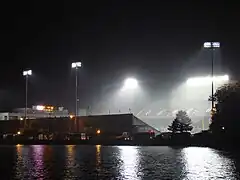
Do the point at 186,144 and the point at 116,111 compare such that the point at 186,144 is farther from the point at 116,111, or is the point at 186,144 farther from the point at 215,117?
the point at 116,111

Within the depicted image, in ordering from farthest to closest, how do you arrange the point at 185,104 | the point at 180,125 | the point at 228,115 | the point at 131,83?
the point at 185,104
the point at 131,83
the point at 180,125
the point at 228,115

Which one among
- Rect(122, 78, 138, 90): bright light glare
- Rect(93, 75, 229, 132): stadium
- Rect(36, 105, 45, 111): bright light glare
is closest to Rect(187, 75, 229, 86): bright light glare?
Rect(93, 75, 229, 132): stadium

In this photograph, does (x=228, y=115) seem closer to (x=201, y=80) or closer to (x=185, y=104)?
Result: (x=201, y=80)

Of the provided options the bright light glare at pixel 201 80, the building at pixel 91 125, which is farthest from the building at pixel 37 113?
the bright light glare at pixel 201 80

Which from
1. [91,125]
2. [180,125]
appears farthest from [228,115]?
[91,125]

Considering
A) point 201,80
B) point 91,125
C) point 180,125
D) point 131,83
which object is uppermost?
point 201,80

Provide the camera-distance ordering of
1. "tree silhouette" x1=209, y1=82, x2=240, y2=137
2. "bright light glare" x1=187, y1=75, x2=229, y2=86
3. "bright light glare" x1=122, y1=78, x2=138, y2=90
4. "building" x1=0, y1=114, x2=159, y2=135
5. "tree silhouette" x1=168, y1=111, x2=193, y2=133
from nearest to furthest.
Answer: "tree silhouette" x1=209, y1=82, x2=240, y2=137 → "tree silhouette" x1=168, y1=111, x2=193, y2=133 → "building" x1=0, y1=114, x2=159, y2=135 → "bright light glare" x1=187, y1=75, x2=229, y2=86 → "bright light glare" x1=122, y1=78, x2=138, y2=90

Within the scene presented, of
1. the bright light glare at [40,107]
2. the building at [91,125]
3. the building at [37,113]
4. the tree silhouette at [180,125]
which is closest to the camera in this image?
the tree silhouette at [180,125]

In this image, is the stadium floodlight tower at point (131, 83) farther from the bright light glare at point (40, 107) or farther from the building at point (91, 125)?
the bright light glare at point (40, 107)

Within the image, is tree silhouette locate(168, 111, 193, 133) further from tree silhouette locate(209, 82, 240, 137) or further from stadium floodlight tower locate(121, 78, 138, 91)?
stadium floodlight tower locate(121, 78, 138, 91)

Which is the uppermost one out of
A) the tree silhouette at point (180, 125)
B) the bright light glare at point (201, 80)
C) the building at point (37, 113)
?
the bright light glare at point (201, 80)

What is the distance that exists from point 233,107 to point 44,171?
30.7m

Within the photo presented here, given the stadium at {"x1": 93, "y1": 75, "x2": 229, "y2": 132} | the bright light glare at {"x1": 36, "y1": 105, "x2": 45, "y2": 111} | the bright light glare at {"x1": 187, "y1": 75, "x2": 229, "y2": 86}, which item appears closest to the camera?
the bright light glare at {"x1": 187, "y1": 75, "x2": 229, "y2": 86}

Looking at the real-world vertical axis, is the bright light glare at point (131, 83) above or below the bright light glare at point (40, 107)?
above
